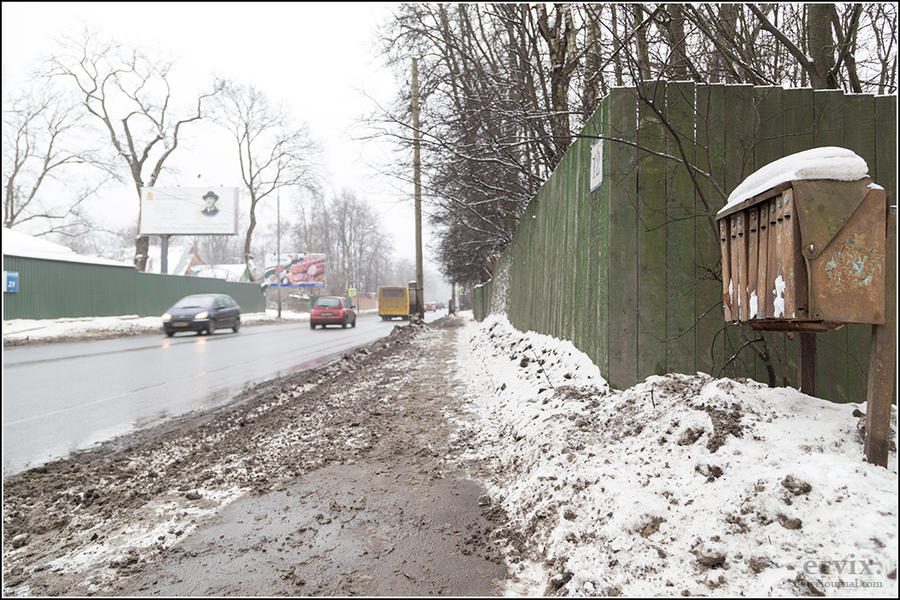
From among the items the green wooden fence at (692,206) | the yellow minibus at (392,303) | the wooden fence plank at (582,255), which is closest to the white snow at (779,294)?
the green wooden fence at (692,206)

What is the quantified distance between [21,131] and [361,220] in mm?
43702

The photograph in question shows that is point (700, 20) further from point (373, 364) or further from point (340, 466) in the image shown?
point (373, 364)

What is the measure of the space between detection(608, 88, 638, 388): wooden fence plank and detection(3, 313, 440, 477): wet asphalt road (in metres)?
4.95

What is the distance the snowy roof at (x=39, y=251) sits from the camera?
2013cm

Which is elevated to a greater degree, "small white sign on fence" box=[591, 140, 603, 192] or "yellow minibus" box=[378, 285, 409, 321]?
"small white sign on fence" box=[591, 140, 603, 192]

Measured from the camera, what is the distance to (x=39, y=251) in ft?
79.7

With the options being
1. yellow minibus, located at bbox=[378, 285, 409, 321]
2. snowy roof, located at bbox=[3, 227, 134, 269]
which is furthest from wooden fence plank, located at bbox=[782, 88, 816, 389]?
yellow minibus, located at bbox=[378, 285, 409, 321]

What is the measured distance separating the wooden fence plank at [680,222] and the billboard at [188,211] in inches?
1408

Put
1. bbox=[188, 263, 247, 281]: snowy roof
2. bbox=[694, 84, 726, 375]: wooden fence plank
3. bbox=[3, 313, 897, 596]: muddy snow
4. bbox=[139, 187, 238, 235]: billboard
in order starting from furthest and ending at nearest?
1. bbox=[188, 263, 247, 281]: snowy roof
2. bbox=[139, 187, 238, 235]: billboard
3. bbox=[694, 84, 726, 375]: wooden fence plank
4. bbox=[3, 313, 897, 596]: muddy snow

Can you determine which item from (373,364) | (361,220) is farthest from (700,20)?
(361,220)

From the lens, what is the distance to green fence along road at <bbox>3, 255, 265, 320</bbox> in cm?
1902

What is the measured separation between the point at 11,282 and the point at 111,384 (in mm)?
15131

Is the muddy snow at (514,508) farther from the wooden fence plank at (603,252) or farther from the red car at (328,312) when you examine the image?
the red car at (328,312)

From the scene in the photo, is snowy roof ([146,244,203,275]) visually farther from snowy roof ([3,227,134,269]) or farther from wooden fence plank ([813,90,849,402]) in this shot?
wooden fence plank ([813,90,849,402])
